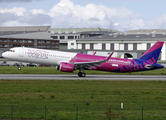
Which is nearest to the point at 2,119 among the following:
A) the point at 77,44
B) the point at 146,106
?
the point at 146,106

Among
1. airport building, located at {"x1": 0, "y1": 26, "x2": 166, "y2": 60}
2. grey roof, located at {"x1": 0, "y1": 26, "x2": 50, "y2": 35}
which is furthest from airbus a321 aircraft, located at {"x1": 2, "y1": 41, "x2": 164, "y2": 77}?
grey roof, located at {"x1": 0, "y1": 26, "x2": 50, "y2": 35}

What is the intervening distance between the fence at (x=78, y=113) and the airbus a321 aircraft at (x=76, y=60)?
25.8 m

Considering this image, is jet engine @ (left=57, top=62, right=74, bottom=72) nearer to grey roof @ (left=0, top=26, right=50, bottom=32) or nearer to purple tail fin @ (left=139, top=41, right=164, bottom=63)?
purple tail fin @ (left=139, top=41, right=164, bottom=63)

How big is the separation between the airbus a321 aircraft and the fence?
84.7 ft

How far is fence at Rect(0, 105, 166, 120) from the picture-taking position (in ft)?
58.9

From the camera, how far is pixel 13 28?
19712cm

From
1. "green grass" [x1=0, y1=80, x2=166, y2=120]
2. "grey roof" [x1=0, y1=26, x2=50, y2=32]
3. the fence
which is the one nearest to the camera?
the fence

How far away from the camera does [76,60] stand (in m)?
48.7

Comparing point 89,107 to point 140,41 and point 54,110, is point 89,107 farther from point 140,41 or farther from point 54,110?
point 140,41

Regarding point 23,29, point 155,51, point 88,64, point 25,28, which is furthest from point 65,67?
point 25,28

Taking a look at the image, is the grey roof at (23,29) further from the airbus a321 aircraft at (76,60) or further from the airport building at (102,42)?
the airbus a321 aircraft at (76,60)

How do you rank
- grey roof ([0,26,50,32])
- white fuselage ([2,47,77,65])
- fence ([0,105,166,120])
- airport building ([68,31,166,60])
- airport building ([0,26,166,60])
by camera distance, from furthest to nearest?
grey roof ([0,26,50,32]) < airport building ([68,31,166,60]) < airport building ([0,26,166,60]) < white fuselage ([2,47,77,65]) < fence ([0,105,166,120])

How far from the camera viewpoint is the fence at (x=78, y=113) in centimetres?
1795

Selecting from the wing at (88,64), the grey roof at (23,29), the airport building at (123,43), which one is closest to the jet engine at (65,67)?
the wing at (88,64)
